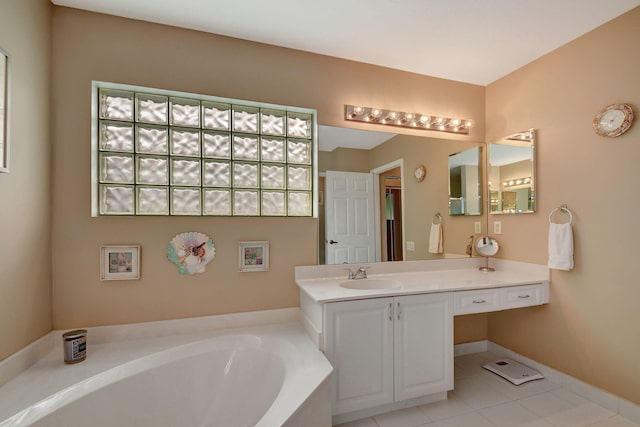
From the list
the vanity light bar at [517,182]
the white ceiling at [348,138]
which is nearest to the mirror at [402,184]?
the white ceiling at [348,138]

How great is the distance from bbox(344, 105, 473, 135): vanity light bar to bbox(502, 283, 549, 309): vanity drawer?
1448 mm

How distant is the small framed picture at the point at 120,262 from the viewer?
1763 mm

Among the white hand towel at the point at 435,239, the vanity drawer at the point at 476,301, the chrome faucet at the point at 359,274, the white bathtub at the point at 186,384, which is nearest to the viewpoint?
the white bathtub at the point at 186,384

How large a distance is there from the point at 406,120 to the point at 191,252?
201cm

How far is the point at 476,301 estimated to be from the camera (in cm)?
199

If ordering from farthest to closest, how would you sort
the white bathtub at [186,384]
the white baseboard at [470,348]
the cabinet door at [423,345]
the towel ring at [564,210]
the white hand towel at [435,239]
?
the white baseboard at [470,348]
the white hand towel at [435,239]
the towel ring at [564,210]
the cabinet door at [423,345]
the white bathtub at [186,384]

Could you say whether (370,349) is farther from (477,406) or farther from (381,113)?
(381,113)

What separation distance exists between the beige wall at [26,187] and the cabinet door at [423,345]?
79.2 inches

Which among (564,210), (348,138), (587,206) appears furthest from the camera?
(348,138)

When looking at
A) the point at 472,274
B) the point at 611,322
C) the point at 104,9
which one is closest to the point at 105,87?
the point at 104,9

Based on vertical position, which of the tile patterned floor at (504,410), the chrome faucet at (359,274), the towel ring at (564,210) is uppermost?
the towel ring at (564,210)

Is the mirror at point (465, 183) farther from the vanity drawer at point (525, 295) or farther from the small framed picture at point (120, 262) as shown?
the small framed picture at point (120, 262)

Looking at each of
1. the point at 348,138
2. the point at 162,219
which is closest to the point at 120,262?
the point at 162,219

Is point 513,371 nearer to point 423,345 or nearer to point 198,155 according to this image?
point 423,345
